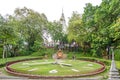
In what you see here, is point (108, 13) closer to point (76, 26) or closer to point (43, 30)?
point (76, 26)

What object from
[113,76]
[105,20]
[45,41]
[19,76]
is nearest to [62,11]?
[45,41]

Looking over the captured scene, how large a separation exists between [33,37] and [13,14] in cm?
682

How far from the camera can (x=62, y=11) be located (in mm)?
52750

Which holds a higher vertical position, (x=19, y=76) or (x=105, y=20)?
(x=105, y=20)

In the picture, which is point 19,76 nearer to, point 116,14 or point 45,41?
point 116,14

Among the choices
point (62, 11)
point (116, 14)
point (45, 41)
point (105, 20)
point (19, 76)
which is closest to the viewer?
point (19, 76)

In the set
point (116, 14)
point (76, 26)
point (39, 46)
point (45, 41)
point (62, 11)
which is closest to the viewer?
point (116, 14)

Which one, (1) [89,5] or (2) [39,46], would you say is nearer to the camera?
(1) [89,5]

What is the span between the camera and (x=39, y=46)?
40750 millimetres

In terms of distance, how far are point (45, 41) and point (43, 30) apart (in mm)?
4210

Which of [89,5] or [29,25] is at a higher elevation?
[89,5]

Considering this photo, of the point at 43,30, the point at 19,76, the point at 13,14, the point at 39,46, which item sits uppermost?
the point at 13,14

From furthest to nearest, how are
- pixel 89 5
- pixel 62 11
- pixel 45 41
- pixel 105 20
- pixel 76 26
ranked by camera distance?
pixel 62 11 < pixel 45 41 < pixel 76 26 < pixel 89 5 < pixel 105 20

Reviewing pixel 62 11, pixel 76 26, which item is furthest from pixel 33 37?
pixel 62 11
